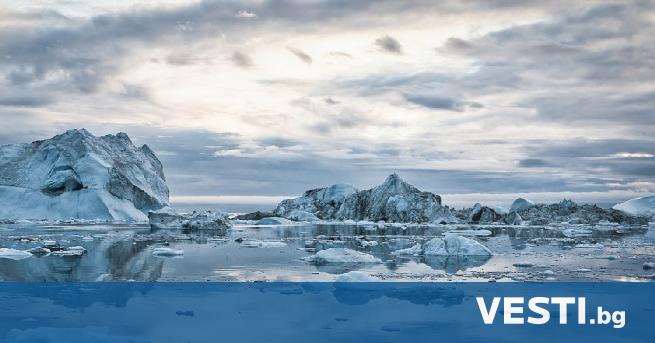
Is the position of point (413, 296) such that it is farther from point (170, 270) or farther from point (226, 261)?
point (226, 261)

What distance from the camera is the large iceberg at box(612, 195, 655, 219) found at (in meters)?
68.4

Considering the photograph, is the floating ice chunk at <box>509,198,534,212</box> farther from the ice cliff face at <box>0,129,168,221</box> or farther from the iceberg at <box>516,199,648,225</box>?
the ice cliff face at <box>0,129,168,221</box>

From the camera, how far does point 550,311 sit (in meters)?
9.92

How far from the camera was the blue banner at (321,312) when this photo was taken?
835cm

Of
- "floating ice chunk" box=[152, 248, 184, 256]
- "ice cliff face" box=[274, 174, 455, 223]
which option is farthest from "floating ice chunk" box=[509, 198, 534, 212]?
"floating ice chunk" box=[152, 248, 184, 256]

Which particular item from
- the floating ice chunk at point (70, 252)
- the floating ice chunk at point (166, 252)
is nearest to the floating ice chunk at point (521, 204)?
the floating ice chunk at point (166, 252)

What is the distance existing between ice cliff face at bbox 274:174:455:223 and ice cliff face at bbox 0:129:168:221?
61.9ft

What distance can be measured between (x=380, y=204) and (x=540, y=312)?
170 ft

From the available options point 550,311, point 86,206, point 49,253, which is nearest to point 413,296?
point 550,311

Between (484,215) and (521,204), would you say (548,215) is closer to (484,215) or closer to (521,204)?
(521,204)

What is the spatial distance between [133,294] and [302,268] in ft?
17.9

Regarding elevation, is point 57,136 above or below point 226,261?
above

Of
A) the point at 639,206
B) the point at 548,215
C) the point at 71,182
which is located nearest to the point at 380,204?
the point at 548,215

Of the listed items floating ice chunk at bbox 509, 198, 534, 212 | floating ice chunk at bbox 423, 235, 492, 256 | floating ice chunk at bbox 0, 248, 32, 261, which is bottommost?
floating ice chunk at bbox 0, 248, 32, 261
